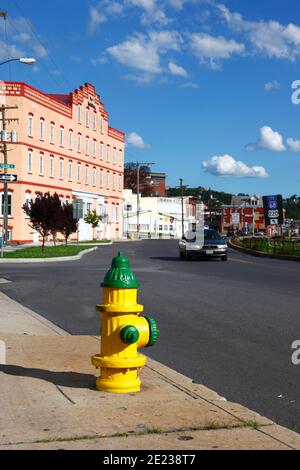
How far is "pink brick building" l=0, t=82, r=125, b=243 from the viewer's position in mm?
48344

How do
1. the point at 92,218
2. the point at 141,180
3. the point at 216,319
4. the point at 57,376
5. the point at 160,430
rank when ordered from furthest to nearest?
1. the point at 141,180
2. the point at 92,218
3. the point at 216,319
4. the point at 57,376
5. the point at 160,430

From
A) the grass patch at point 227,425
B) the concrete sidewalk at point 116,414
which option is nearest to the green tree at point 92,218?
the concrete sidewalk at point 116,414

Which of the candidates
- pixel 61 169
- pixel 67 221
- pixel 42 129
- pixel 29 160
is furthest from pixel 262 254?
pixel 61 169

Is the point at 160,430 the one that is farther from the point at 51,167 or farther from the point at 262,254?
the point at 51,167

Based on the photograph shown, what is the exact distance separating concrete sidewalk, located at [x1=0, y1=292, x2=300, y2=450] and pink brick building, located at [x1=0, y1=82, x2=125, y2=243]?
3901 centimetres

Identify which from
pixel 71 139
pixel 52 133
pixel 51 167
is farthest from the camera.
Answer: pixel 71 139

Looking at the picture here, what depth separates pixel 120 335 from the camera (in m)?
5.72

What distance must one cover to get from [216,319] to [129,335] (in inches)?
219

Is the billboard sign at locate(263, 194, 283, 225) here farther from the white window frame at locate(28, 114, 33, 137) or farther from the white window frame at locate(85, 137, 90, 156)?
the white window frame at locate(85, 137, 90, 156)

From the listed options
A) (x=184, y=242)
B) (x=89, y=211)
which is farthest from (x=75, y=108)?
(x=184, y=242)

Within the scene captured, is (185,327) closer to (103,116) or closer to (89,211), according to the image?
(89,211)

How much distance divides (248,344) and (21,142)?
1648 inches

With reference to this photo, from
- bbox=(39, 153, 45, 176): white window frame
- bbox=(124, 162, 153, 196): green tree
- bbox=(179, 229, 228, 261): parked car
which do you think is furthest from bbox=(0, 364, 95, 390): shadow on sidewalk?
bbox=(124, 162, 153, 196): green tree

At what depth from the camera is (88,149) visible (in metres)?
62.7
